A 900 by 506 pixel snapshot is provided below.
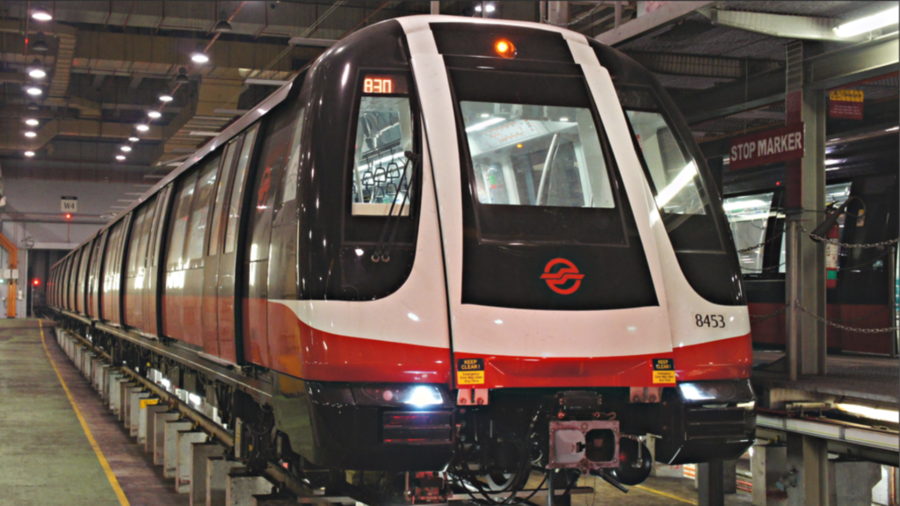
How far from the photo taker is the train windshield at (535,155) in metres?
4.51

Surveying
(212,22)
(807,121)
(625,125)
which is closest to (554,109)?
(625,125)

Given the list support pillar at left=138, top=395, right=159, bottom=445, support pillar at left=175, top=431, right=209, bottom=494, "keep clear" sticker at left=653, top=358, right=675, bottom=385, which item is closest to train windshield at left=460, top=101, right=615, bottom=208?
"keep clear" sticker at left=653, top=358, right=675, bottom=385

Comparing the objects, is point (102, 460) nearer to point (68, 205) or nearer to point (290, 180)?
point (290, 180)

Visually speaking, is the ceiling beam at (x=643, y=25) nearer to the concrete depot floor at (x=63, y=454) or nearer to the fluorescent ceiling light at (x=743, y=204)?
the fluorescent ceiling light at (x=743, y=204)

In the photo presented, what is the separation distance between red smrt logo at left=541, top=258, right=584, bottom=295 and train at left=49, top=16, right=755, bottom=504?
0.01 metres

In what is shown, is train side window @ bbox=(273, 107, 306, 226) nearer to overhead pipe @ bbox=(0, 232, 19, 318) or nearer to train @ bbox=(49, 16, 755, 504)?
train @ bbox=(49, 16, 755, 504)

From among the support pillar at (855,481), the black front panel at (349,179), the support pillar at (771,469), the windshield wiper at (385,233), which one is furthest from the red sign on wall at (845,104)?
the windshield wiper at (385,233)

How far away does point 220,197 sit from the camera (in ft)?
20.6

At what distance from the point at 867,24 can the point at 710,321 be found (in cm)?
376

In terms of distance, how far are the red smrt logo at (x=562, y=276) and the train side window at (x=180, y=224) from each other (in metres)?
4.15

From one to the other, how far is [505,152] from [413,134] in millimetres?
498

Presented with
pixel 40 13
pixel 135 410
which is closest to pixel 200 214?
pixel 135 410

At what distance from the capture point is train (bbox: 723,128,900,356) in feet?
35.0

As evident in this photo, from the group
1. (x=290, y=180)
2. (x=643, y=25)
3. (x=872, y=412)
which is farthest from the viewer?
(x=643, y=25)
